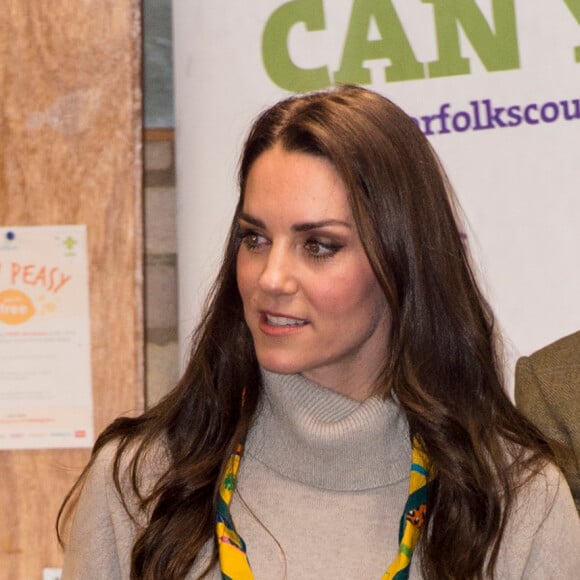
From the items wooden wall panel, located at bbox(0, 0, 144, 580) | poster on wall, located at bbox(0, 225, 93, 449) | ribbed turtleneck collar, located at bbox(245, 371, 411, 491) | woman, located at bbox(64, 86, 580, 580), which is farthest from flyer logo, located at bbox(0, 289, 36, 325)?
ribbed turtleneck collar, located at bbox(245, 371, 411, 491)

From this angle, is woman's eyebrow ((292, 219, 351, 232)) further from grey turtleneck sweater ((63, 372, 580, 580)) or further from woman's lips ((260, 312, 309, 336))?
grey turtleneck sweater ((63, 372, 580, 580))

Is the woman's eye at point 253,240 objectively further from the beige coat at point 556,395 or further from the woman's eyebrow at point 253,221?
the beige coat at point 556,395

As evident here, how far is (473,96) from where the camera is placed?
8.21 feet

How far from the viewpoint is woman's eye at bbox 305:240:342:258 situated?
1713 millimetres

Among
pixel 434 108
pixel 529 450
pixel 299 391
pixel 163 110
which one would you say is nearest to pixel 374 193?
pixel 299 391

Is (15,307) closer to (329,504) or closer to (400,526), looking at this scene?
(329,504)

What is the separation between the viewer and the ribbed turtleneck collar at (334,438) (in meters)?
1.78

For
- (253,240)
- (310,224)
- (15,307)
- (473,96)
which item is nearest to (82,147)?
(15,307)

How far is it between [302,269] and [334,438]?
0.85 feet

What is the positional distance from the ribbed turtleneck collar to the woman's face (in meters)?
0.06

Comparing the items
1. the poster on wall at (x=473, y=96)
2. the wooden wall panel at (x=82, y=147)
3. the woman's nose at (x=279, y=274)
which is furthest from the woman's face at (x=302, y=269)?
the wooden wall panel at (x=82, y=147)

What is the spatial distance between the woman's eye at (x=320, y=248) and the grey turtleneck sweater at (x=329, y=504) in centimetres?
20

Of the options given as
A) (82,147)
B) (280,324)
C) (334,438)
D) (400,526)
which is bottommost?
(400,526)

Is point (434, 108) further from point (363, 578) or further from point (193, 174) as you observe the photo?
point (363, 578)
